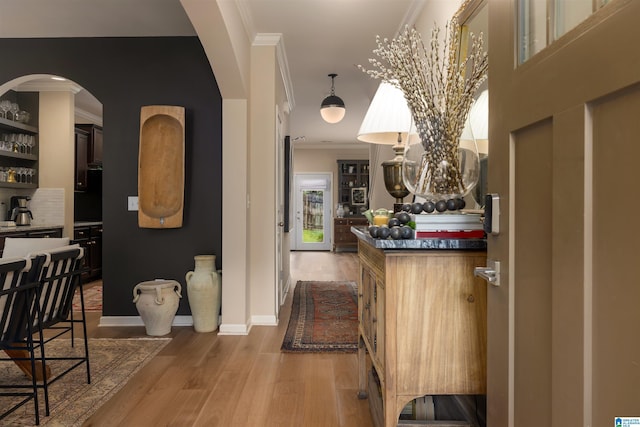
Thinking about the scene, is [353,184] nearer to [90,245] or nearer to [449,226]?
[90,245]

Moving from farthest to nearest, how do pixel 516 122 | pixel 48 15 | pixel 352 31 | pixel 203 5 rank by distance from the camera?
pixel 352 31 → pixel 48 15 → pixel 203 5 → pixel 516 122

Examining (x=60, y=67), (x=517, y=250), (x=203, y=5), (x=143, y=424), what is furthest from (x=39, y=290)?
(x=60, y=67)

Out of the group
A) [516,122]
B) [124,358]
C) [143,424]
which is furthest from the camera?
[124,358]

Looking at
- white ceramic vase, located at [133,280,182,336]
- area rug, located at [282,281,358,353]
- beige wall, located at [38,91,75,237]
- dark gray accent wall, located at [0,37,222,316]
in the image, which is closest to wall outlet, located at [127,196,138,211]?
dark gray accent wall, located at [0,37,222,316]

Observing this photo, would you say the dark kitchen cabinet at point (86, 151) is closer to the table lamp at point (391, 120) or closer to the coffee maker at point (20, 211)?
the coffee maker at point (20, 211)

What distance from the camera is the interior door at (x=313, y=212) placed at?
11758mm

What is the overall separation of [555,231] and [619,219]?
16 cm

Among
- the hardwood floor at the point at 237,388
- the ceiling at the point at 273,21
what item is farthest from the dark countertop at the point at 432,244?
the ceiling at the point at 273,21

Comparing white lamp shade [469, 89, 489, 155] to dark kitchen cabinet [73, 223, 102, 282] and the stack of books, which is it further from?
dark kitchen cabinet [73, 223, 102, 282]

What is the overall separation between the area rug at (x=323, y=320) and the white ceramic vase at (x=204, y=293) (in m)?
0.68

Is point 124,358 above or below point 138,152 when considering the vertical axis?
below

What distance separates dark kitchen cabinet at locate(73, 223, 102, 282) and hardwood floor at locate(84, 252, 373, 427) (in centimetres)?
282

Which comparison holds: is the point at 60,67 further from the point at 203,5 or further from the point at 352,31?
the point at 352,31

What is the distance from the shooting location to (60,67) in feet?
13.3
